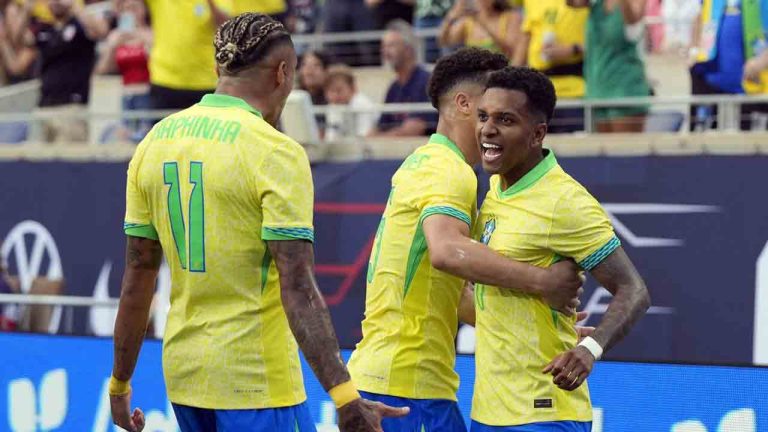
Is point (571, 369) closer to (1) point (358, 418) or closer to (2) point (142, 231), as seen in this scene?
(1) point (358, 418)

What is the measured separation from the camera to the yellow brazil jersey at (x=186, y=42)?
35.7ft

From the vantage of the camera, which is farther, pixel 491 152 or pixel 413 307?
pixel 413 307

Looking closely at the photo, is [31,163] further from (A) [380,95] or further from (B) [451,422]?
(B) [451,422]

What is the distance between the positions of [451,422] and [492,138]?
3.71 feet

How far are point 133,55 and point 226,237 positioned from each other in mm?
8510

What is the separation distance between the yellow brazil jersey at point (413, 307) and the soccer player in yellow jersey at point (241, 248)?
29.0 inches

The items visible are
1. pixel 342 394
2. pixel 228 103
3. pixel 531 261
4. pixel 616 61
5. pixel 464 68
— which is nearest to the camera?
pixel 342 394

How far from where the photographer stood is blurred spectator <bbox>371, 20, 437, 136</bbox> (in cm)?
1075

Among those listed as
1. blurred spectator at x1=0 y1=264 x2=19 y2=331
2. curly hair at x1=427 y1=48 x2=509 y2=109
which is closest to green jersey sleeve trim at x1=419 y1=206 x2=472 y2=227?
curly hair at x1=427 y1=48 x2=509 y2=109

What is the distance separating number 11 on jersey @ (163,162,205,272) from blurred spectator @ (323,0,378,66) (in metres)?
8.52

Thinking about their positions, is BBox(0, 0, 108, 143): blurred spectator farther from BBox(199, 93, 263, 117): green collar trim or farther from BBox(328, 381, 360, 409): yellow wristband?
BBox(328, 381, 360, 409): yellow wristband

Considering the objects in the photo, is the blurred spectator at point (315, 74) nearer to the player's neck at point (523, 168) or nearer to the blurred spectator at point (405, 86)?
the blurred spectator at point (405, 86)

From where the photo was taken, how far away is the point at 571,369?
15.1ft

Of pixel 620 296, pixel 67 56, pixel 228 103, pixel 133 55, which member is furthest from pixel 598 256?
pixel 67 56
